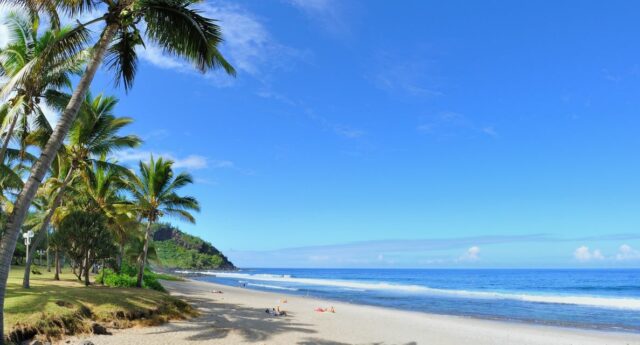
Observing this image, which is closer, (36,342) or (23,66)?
(36,342)

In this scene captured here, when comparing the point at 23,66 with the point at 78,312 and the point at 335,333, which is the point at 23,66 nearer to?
→ the point at 78,312

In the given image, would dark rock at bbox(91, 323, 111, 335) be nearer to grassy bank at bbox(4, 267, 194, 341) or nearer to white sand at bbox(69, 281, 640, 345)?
grassy bank at bbox(4, 267, 194, 341)

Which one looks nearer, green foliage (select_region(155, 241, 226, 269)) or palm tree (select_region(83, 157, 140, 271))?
palm tree (select_region(83, 157, 140, 271))

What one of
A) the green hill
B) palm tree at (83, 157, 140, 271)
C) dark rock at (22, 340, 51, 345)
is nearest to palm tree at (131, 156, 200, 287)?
palm tree at (83, 157, 140, 271)

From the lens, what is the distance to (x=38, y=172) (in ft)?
23.1

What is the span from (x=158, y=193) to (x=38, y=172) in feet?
42.8

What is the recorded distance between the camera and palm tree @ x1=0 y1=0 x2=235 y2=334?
6883 millimetres

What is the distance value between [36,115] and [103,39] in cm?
813

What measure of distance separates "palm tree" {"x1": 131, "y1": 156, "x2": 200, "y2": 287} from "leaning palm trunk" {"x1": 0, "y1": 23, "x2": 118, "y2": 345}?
471 inches

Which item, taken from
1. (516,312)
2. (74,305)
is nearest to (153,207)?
(74,305)

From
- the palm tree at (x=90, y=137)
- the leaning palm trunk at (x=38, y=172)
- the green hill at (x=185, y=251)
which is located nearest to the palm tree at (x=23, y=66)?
the palm tree at (x=90, y=137)

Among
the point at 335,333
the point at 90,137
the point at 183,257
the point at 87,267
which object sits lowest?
the point at 183,257

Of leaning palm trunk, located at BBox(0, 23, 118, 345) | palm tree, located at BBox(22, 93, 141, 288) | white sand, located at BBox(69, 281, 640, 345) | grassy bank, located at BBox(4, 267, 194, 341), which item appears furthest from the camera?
palm tree, located at BBox(22, 93, 141, 288)

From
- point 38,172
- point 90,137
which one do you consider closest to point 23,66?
point 90,137
